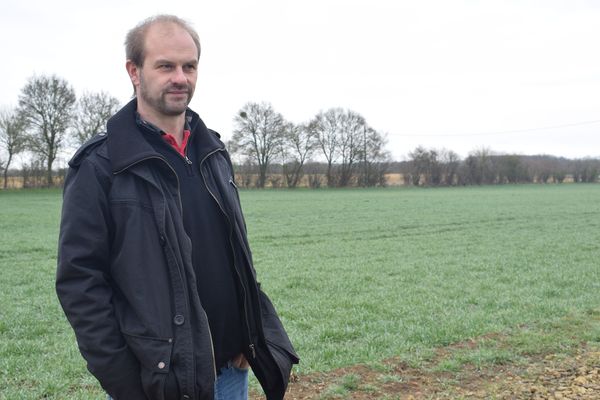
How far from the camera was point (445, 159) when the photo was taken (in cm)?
8731

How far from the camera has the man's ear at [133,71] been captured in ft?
8.23

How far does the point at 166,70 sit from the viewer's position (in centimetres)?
245

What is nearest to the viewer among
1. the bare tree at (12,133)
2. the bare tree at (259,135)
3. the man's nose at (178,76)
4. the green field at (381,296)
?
the man's nose at (178,76)

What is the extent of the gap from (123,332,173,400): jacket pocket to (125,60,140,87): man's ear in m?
1.14

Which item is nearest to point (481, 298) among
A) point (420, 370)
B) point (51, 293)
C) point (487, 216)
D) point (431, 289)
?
point (431, 289)

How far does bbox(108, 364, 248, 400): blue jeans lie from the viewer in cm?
274

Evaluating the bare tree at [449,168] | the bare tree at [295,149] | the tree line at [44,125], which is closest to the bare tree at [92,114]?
the tree line at [44,125]

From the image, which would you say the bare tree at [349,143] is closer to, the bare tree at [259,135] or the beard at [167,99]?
the bare tree at [259,135]

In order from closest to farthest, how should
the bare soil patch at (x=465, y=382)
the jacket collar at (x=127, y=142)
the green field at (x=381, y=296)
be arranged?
the jacket collar at (x=127, y=142) < the bare soil patch at (x=465, y=382) < the green field at (x=381, y=296)

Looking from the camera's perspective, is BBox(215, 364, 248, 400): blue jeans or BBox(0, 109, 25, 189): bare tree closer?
BBox(215, 364, 248, 400): blue jeans

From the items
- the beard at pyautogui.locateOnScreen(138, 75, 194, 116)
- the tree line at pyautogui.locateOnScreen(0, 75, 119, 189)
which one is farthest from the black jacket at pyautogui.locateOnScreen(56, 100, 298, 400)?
the tree line at pyautogui.locateOnScreen(0, 75, 119, 189)

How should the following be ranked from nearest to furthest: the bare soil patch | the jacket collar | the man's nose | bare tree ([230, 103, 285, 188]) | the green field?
the jacket collar → the man's nose → the bare soil patch → the green field → bare tree ([230, 103, 285, 188])

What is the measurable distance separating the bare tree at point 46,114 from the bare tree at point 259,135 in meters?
24.5

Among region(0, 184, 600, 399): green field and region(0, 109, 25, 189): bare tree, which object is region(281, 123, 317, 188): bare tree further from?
region(0, 184, 600, 399): green field
